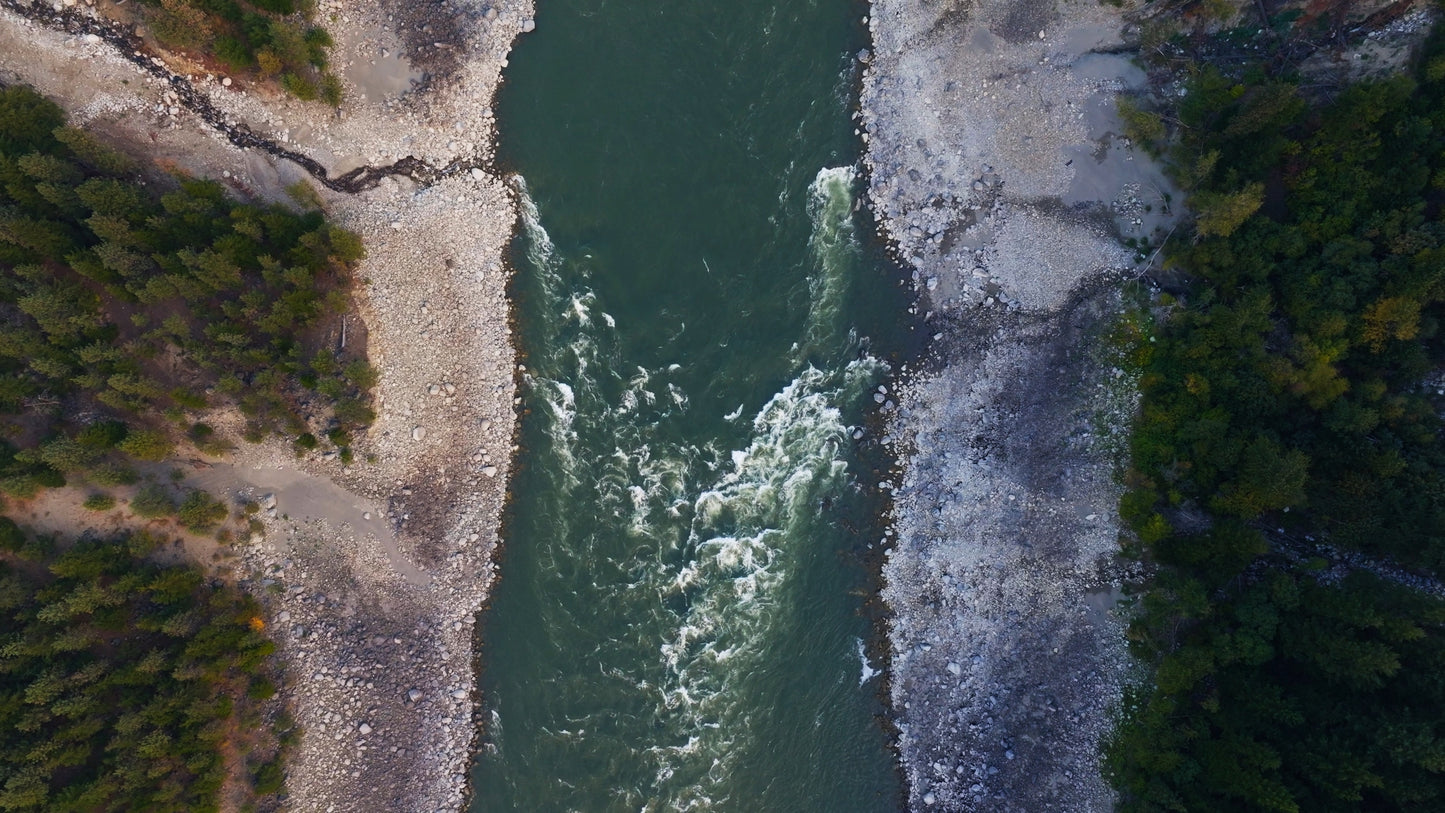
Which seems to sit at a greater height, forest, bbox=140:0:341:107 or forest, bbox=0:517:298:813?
forest, bbox=140:0:341:107

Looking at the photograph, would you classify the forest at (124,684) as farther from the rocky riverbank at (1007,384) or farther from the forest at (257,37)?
the rocky riverbank at (1007,384)

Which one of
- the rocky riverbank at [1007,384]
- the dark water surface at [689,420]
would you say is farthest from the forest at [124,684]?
the rocky riverbank at [1007,384]

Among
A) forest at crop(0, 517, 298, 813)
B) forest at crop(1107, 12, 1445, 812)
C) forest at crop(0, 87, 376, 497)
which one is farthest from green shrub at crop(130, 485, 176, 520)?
forest at crop(1107, 12, 1445, 812)

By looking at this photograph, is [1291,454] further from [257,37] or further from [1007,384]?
[257,37]

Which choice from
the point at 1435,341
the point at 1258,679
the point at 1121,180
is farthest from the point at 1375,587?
the point at 1121,180

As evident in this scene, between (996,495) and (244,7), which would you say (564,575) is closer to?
(996,495)

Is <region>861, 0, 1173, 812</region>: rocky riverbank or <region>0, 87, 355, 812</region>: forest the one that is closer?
<region>0, 87, 355, 812</region>: forest

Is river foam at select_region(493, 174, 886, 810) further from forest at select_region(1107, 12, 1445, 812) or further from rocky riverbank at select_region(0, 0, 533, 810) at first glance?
forest at select_region(1107, 12, 1445, 812)

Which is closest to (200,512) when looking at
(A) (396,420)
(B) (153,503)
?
(B) (153,503)
